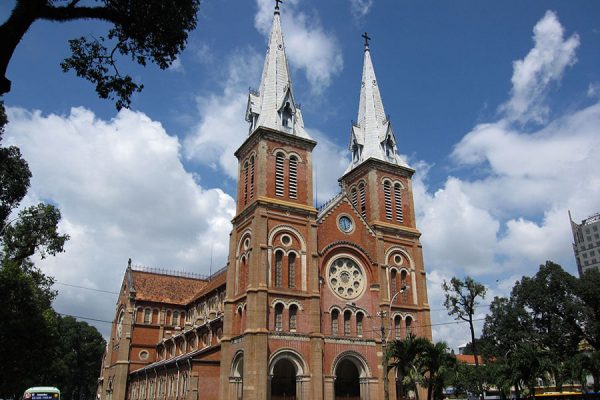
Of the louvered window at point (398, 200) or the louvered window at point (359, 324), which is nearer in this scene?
the louvered window at point (359, 324)

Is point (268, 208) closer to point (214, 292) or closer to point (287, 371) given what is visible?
point (287, 371)

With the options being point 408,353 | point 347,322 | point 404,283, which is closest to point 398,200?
point 404,283

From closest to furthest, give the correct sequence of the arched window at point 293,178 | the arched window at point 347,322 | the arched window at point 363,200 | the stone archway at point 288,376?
the stone archway at point 288,376 → the arched window at point 347,322 → the arched window at point 293,178 → the arched window at point 363,200

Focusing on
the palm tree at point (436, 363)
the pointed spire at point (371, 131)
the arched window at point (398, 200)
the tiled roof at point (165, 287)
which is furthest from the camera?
the tiled roof at point (165, 287)

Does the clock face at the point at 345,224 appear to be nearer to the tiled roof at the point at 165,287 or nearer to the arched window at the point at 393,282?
the arched window at the point at 393,282

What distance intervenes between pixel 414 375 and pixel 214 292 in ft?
90.2

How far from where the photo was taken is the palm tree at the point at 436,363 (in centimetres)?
3281

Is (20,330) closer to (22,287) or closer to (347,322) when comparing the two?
(22,287)

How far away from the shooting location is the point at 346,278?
45.0 m

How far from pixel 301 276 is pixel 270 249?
3301 mm

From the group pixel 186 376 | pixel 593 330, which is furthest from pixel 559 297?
pixel 186 376

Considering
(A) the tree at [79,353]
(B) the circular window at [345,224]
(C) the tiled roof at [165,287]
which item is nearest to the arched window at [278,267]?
(B) the circular window at [345,224]

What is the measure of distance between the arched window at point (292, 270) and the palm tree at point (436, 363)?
12050 millimetres

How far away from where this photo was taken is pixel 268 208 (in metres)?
42.7
